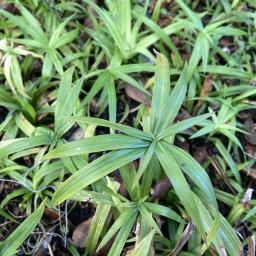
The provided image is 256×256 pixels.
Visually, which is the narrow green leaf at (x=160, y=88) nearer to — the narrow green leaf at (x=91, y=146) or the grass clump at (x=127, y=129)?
the grass clump at (x=127, y=129)

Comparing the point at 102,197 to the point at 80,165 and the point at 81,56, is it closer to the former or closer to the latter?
the point at 80,165

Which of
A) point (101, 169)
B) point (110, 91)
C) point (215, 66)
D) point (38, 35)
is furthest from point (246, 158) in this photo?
point (38, 35)

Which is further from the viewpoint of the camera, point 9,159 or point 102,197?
point 9,159

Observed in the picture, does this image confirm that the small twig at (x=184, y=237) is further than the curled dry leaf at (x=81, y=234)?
No

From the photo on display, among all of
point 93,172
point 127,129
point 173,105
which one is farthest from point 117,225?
point 173,105

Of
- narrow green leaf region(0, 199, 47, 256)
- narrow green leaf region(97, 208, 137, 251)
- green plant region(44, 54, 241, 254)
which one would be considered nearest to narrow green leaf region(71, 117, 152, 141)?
green plant region(44, 54, 241, 254)

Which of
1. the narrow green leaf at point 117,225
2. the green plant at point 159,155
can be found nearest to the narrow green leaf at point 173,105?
the green plant at point 159,155

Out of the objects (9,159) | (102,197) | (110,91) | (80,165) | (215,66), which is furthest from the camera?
(215,66)

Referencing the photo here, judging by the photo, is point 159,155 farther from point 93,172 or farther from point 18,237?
point 18,237
